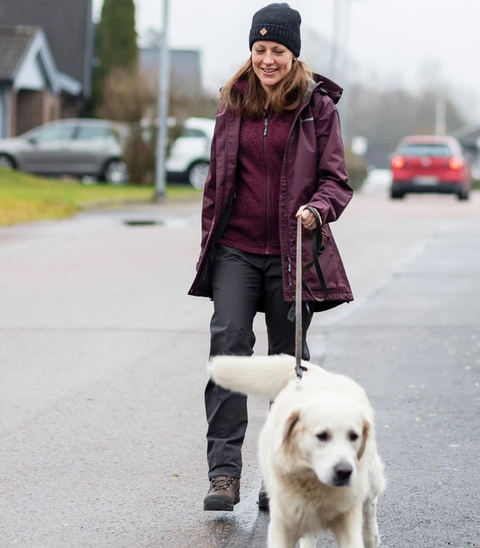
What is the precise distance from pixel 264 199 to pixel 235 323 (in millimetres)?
510

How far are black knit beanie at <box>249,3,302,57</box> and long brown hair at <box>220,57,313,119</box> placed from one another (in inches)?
4.0

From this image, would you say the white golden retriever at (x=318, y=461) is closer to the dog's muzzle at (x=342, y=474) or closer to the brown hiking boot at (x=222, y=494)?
the dog's muzzle at (x=342, y=474)

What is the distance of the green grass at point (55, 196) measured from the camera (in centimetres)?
2039

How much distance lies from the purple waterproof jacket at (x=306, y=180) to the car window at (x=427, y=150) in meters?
25.3

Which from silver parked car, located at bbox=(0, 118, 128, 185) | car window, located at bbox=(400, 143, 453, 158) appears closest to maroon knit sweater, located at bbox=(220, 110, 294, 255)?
car window, located at bbox=(400, 143, 453, 158)

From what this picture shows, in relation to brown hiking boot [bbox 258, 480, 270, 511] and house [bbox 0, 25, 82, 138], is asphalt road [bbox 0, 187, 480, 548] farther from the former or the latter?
house [bbox 0, 25, 82, 138]

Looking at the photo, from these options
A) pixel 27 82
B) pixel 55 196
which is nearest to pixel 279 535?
pixel 55 196

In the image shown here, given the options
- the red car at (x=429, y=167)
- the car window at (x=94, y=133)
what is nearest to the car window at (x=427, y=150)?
the red car at (x=429, y=167)

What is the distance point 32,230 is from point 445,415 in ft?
40.3

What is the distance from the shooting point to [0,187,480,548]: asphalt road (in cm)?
452

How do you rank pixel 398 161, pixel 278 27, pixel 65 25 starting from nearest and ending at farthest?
pixel 278 27
pixel 398 161
pixel 65 25

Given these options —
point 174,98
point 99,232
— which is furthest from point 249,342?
point 174,98

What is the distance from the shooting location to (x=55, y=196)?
24.4 m

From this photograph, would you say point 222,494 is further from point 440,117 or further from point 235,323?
point 440,117
